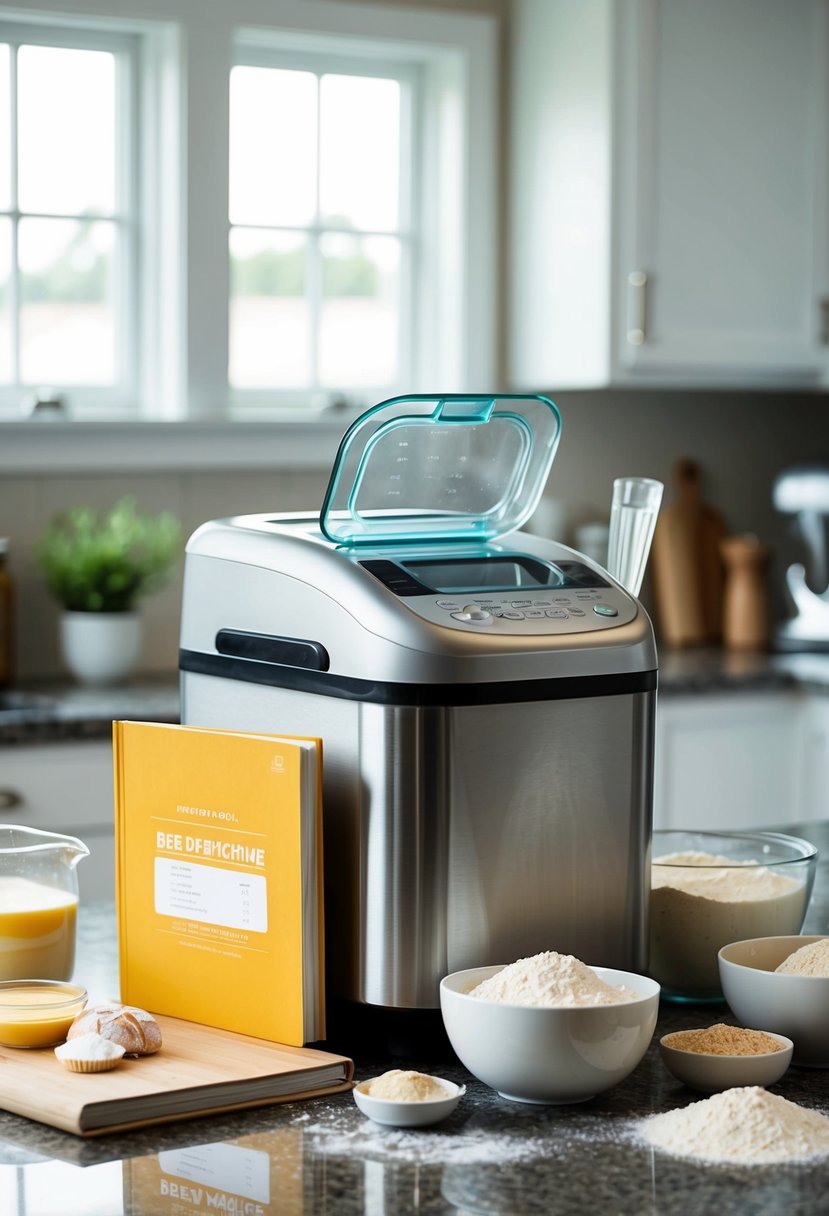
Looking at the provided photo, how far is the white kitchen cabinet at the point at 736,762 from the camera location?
3152 mm

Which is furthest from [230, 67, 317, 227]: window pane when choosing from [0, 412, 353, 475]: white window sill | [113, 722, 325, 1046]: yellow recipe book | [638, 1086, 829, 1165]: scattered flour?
[638, 1086, 829, 1165]: scattered flour

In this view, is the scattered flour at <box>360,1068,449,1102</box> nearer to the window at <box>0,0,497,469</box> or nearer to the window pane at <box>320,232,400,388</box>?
the window at <box>0,0,497,469</box>

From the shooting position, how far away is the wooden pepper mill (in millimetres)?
3637

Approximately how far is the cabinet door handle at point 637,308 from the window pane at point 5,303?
3.94 feet

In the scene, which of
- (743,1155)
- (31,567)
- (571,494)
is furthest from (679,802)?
(743,1155)

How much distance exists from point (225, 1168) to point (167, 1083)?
0.10 m

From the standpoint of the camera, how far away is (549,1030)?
0.98m

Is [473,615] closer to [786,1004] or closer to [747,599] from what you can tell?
[786,1004]

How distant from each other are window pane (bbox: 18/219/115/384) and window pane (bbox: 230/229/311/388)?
0.25m

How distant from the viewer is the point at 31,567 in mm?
3199

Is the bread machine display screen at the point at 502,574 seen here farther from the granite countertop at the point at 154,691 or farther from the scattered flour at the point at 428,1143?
the granite countertop at the point at 154,691

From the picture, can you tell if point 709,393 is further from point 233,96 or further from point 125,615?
point 125,615

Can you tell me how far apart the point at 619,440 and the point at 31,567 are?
1.35 meters

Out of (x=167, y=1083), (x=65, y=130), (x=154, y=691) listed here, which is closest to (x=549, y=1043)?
(x=167, y=1083)
